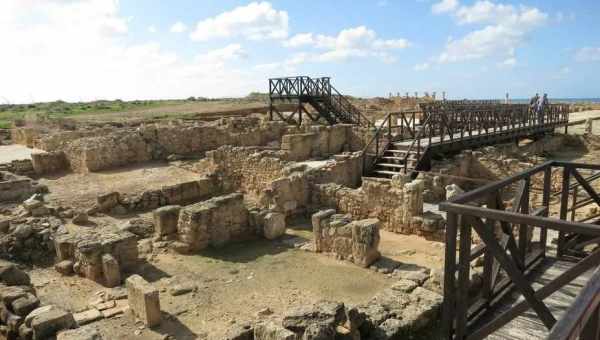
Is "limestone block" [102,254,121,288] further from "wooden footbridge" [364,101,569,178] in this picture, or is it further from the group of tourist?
the group of tourist

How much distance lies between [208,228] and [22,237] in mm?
4202

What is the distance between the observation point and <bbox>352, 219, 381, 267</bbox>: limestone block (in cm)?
876

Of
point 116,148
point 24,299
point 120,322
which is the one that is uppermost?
point 116,148

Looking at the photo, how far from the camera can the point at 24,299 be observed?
6426mm

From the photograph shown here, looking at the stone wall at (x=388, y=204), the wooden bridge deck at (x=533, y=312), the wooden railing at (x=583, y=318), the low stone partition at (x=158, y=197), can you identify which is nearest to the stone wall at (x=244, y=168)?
the low stone partition at (x=158, y=197)

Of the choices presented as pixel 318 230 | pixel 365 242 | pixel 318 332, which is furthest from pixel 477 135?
pixel 318 332

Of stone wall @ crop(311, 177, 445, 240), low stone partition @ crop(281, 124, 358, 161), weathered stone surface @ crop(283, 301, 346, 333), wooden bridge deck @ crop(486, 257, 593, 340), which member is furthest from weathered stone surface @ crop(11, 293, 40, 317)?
low stone partition @ crop(281, 124, 358, 161)

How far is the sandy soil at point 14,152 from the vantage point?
67.1 ft

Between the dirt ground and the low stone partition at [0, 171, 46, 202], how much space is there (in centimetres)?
594

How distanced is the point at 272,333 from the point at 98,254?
5096 millimetres

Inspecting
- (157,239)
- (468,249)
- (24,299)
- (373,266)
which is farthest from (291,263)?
(468,249)

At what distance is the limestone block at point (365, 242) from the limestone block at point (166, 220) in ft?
15.0

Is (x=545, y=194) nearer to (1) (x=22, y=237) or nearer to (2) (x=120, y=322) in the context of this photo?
(2) (x=120, y=322)

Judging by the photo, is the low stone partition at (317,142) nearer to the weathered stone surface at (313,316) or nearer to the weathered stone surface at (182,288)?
the weathered stone surface at (182,288)
